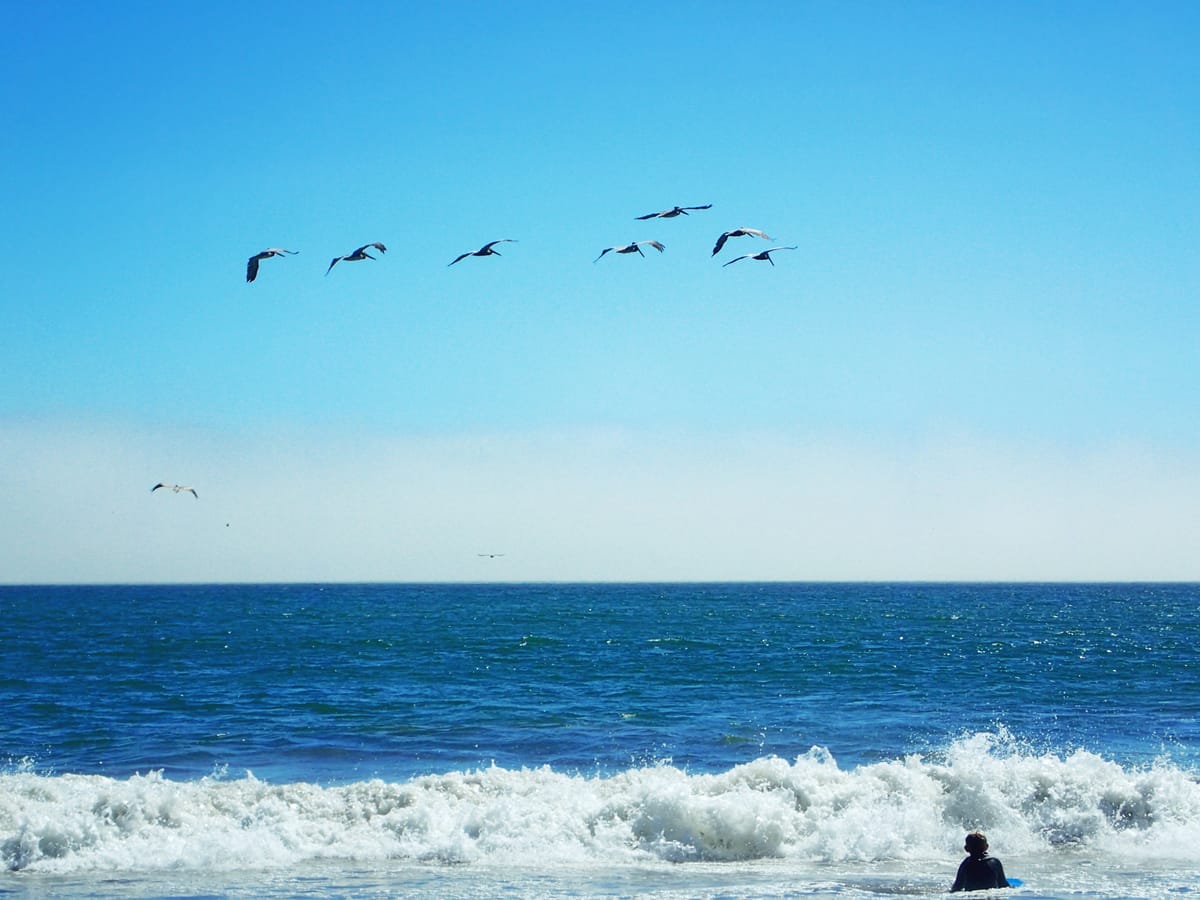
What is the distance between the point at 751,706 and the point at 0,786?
16963 mm

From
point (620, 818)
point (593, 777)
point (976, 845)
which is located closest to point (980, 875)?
point (976, 845)

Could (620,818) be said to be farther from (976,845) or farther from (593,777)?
(976,845)

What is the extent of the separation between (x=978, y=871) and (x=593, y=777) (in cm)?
856

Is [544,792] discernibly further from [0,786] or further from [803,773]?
[0,786]

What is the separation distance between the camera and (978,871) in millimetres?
12617

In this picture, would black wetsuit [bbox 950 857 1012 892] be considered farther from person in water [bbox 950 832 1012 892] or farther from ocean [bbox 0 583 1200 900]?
ocean [bbox 0 583 1200 900]

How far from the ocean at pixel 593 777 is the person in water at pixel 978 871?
17.9 inches

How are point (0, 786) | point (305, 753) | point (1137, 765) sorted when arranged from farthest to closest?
point (305, 753), point (1137, 765), point (0, 786)

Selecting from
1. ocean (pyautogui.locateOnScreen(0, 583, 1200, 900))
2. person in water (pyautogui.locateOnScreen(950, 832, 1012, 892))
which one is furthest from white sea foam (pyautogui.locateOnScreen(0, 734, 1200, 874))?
person in water (pyautogui.locateOnScreen(950, 832, 1012, 892))

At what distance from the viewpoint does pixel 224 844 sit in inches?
624

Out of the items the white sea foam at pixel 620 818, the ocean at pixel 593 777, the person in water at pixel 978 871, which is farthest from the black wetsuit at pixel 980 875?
the white sea foam at pixel 620 818

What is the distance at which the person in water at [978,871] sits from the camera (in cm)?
1259

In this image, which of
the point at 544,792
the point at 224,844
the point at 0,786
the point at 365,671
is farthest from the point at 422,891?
the point at 365,671

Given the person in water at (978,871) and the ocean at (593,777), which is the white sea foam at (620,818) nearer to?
the ocean at (593,777)
